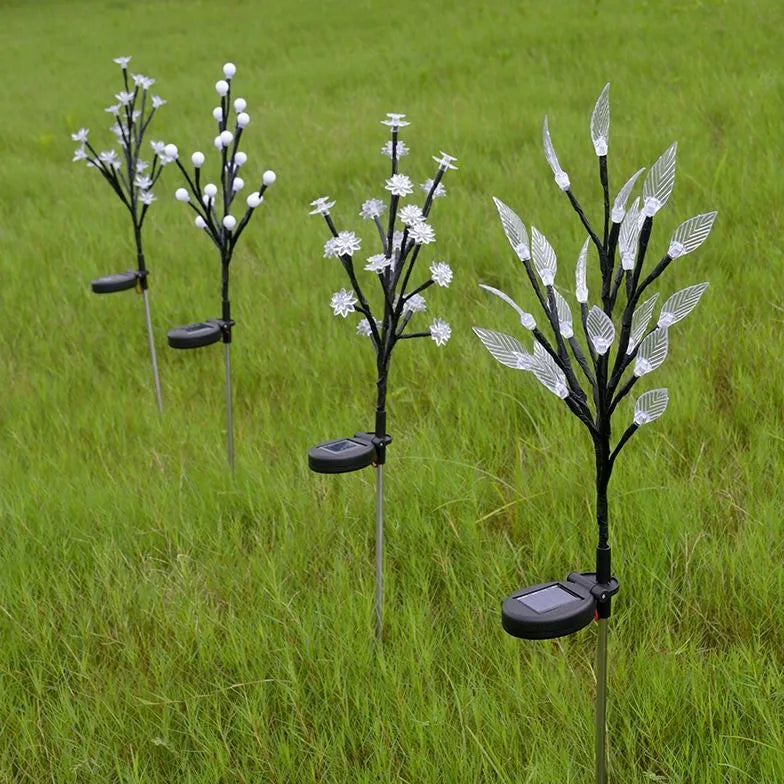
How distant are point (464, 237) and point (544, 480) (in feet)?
7.17

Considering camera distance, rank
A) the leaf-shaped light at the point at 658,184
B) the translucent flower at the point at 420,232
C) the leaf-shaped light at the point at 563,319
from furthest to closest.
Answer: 1. the translucent flower at the point at 420,232
2. the leaf-shaped light at the point at 563,319
3. the leaf-shaped light at the point at 658,184

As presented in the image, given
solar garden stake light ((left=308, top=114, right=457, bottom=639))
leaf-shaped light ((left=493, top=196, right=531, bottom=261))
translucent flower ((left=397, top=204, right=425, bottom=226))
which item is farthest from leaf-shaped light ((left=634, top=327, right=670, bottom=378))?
translucent flower ((left=397, top=204, right=425, bottom=226))

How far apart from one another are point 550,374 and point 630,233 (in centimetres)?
25

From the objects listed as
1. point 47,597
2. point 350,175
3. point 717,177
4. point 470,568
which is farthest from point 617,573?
point 350,175

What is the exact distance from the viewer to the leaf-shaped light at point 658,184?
1.28 metres

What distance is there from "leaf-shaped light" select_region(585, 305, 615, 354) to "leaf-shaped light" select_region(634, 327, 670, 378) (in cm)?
6

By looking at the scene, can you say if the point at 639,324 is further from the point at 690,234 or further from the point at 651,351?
the point at 690,234

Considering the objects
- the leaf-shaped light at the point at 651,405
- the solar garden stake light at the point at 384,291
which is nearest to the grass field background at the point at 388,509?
the solar garden stake light at the point at 384,291

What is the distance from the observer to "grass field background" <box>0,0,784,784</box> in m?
1.83

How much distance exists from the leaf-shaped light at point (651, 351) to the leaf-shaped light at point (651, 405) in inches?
1.5

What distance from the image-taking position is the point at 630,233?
137 centimetres

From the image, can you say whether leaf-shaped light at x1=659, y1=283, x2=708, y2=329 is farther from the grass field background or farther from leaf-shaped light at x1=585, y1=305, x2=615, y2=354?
the grass field background

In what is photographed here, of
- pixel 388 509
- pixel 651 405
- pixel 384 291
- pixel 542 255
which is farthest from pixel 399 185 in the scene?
pixel 388 509

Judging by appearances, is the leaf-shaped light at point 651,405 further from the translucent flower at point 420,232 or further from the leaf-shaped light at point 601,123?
the translucent flower at point 420,232
